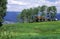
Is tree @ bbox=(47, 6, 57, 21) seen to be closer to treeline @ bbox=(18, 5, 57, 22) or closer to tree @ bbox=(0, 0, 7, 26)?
treeline @ bbox=(18, 5, 57, 22)

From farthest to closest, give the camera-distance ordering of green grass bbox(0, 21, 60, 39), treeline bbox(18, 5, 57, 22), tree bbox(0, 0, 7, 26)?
treeline bbox(18, 5, 57, 22) < tree bbox(0, 0, 7, 26) < green grass bbox(0, 21, 60, 39)

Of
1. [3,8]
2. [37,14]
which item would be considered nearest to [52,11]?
[37,14]

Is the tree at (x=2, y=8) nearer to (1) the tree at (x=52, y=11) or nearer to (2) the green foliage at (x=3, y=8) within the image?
(2) the green foliage at (x=3, y=8)

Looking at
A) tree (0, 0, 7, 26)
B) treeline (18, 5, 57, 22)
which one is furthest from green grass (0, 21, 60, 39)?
treeline (18, 5, 57, 22)

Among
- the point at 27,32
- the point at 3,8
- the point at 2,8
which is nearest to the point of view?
the point at 27,32

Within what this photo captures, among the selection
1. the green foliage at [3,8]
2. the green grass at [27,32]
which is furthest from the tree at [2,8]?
the green grass at [27,32]

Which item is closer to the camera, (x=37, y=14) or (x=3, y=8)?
(x=3, y=8)

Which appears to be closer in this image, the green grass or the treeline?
the green grass

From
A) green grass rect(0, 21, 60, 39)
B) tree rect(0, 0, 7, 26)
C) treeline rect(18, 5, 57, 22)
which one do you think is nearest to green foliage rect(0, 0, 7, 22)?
tree rect(0, 0, 7, 26)

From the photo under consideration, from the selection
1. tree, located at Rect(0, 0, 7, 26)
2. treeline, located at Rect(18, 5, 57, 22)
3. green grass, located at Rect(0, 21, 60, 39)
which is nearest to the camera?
green grass, located at Rect(0, 21, 60, 39)

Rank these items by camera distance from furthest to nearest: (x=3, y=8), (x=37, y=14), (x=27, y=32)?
1. (x=37, y=14)
2. (x=3, y=8)
3. (x=27, y=32)

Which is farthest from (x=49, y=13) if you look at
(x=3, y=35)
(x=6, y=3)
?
(x=3, y=35)

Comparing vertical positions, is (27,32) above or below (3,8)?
below

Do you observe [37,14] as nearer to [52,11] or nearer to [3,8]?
[52,11]
